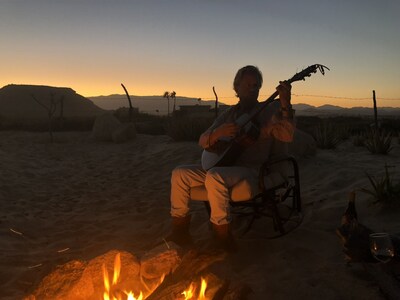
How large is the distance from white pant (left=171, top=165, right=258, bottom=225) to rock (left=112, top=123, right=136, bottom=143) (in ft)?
33.7

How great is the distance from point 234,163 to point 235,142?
21cm

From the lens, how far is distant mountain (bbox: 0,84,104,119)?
8025cm

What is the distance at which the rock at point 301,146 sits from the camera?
7.66 meters

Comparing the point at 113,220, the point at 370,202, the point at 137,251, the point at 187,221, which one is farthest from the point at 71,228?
the point at 370,202

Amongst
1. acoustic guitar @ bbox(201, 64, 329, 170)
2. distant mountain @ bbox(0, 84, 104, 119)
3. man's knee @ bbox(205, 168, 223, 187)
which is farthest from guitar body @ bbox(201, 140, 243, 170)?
distant mountain @ bbox(0, 84, 104, 119)

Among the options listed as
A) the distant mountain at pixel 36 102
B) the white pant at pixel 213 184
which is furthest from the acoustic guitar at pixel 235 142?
the distant mountain at pixel 36 102

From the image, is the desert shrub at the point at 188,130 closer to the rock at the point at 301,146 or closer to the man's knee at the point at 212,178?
the rock at the point at 301,146

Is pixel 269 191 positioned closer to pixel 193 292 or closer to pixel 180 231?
pixel 180 231

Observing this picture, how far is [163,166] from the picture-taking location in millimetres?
8602

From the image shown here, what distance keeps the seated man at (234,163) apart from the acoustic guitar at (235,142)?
6cm

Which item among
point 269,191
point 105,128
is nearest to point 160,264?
point 269,191

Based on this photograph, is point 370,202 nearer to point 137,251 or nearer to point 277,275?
point 277,275

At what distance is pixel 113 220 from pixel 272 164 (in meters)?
2.46

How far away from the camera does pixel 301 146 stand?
306 inches
